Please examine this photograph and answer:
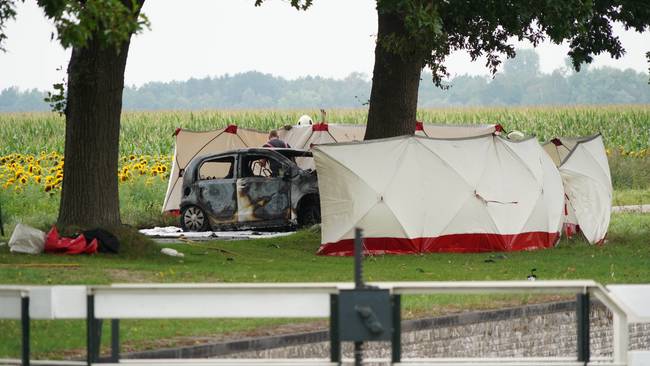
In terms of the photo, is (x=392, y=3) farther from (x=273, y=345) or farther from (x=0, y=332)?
(x=0, y=332)

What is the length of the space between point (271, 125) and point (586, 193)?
30816 millimetres

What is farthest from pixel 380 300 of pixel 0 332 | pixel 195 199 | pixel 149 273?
pixel 195 199

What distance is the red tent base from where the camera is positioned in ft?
75.2

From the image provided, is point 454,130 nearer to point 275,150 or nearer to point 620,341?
point 275,150

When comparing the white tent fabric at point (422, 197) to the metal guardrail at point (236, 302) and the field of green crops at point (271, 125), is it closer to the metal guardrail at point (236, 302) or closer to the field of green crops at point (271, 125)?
the metal guardrail at point (236, 302)

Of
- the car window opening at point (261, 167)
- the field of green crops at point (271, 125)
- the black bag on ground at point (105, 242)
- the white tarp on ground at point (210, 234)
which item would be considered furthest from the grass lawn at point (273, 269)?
the field of green crops at point (271, 125)

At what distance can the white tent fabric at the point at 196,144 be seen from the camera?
31.7 meters

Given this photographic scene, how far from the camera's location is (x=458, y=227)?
2338 cm

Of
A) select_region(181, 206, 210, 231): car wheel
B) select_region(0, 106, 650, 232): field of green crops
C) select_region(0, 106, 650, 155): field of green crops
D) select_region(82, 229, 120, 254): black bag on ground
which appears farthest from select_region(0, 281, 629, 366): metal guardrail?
select_region(0, 106, 650, 155): field of green crops

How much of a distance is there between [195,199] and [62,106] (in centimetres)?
623

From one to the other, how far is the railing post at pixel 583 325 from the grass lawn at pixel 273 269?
3352 mm

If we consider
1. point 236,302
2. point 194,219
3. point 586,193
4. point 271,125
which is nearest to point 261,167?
point 194,219

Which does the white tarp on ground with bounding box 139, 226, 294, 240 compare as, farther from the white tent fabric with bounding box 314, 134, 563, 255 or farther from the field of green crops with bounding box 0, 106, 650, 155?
the field of green crops with bounding box 0, 106, 650, 155

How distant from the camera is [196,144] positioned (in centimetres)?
3269
